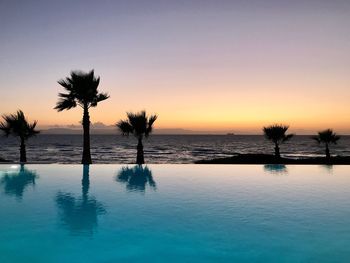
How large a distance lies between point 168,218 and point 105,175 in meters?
8.31

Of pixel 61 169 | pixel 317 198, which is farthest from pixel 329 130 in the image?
pixel 61 169

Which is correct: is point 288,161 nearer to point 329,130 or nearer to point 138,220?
point 329,130

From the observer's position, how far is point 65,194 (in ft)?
39.6

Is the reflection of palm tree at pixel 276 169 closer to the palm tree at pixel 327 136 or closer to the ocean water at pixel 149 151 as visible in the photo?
the palm tree at pixel 327 136

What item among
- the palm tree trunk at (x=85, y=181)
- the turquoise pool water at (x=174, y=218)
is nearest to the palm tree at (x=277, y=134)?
the turquoise pool water at (x=174, y=218)

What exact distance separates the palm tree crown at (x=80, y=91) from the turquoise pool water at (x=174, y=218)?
6.05m

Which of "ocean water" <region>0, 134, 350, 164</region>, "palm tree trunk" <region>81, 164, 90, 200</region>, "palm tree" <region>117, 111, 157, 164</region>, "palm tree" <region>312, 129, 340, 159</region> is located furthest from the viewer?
"ocean water" <region>0, 134, 350, 164</region>

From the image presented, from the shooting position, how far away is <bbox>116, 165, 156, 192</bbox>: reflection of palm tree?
13733 millimetres

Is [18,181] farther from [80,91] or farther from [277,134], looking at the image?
[277,134]

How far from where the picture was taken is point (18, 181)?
14867 millimetres

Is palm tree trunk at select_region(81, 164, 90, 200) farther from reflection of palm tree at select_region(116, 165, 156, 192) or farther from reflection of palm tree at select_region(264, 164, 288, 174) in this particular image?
reflection of palm tree at select_region(264, 164, 288, 174)

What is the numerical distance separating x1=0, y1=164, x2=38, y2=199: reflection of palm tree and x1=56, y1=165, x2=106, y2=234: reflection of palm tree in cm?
185

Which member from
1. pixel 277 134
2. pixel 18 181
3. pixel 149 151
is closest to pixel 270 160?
pixel 277 134

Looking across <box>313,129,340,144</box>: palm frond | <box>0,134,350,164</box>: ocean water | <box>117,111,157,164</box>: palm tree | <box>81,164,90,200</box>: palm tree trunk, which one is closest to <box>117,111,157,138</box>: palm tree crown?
<box>117,111,157,164</box>: palm tree
